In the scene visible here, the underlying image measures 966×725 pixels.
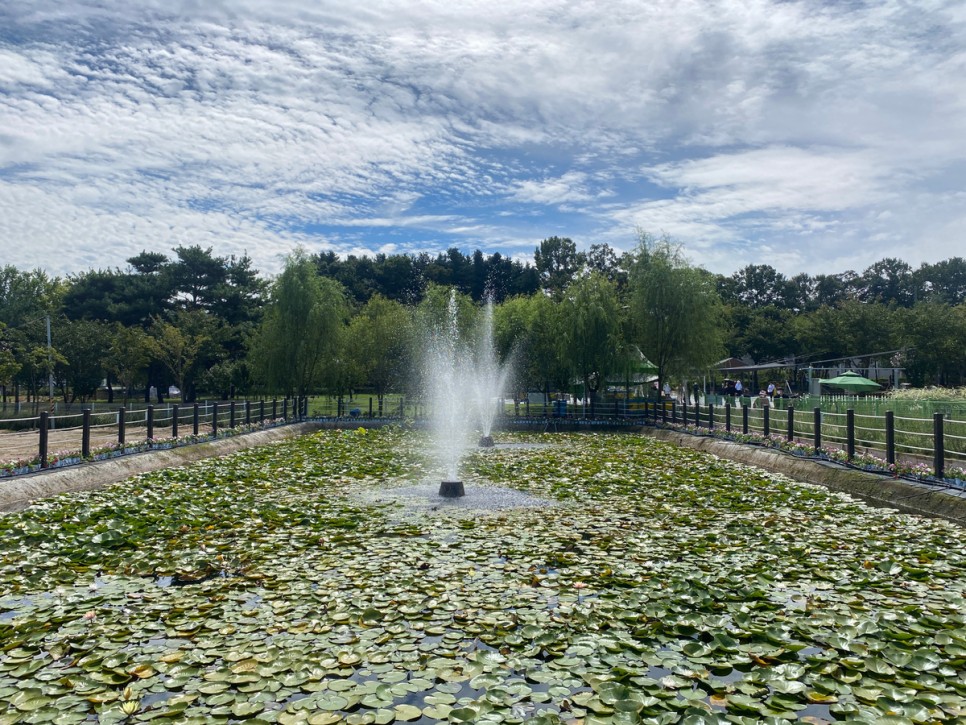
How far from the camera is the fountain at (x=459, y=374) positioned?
30.2m

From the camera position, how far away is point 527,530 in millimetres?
8125

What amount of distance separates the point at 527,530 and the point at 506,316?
24416 millimetres

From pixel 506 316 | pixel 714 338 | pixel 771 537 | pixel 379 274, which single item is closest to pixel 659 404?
pixel 714 338

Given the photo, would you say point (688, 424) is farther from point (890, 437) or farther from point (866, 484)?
point (866, 484)

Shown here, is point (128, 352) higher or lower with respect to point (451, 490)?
higher

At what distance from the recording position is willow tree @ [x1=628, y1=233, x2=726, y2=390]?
2730 cm

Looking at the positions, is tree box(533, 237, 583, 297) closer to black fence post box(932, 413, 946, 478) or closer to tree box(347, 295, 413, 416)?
tree box(347, 295, 413, 416)

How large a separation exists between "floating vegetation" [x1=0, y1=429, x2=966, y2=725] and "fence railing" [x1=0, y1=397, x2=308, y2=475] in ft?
6.25

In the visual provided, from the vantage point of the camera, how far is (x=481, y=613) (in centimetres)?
517

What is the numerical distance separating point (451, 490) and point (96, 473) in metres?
5.71

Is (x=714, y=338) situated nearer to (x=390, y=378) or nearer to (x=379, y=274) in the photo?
(x=390, y=378)

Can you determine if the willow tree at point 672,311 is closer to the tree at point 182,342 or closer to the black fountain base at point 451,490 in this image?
the black fountain base at point 451,490

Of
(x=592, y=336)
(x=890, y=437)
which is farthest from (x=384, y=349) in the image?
(x=890, y=437)

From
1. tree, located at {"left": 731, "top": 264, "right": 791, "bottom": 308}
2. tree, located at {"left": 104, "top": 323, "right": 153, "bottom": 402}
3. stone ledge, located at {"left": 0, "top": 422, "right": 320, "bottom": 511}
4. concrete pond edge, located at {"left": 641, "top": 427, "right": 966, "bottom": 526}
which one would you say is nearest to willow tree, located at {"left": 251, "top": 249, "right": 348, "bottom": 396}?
stone ledge, located at {"left": 0, "top": 422, "right": 320, "bottom": 511}
